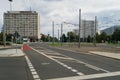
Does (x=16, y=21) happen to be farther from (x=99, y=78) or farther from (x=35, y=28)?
(x=99, y=78)

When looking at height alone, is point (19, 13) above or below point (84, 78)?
above

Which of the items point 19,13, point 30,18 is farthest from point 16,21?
point 30,18

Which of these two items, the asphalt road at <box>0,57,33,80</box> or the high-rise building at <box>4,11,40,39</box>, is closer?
the asphalt road at <box>0,57,33,80</box>

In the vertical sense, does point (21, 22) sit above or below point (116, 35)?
above

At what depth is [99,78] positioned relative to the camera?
14953mm

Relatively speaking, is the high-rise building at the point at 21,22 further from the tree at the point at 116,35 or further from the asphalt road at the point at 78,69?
the asphalt road at the point at 78,69

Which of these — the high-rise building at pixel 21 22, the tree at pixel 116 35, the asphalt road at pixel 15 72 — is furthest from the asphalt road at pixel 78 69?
the tree at pixel 116 35

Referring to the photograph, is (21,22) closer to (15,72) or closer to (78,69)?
(78,69)

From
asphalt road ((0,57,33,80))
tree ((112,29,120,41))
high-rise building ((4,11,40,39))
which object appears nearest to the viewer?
asphalt road ((0,57,33,80))

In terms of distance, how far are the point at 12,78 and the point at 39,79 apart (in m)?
1.41

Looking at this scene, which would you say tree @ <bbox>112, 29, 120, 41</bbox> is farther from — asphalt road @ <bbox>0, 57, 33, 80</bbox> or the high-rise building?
asphalt road @ <bbox>0, 57, 33, 80</bbox>

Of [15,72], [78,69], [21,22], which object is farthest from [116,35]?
[15,72]

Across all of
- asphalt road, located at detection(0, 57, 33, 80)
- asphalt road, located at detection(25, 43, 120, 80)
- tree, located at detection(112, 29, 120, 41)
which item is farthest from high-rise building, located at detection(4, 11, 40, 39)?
asphalt road, located at detection(0, 57, 33, 80)

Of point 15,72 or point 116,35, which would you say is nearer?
point 15,72
